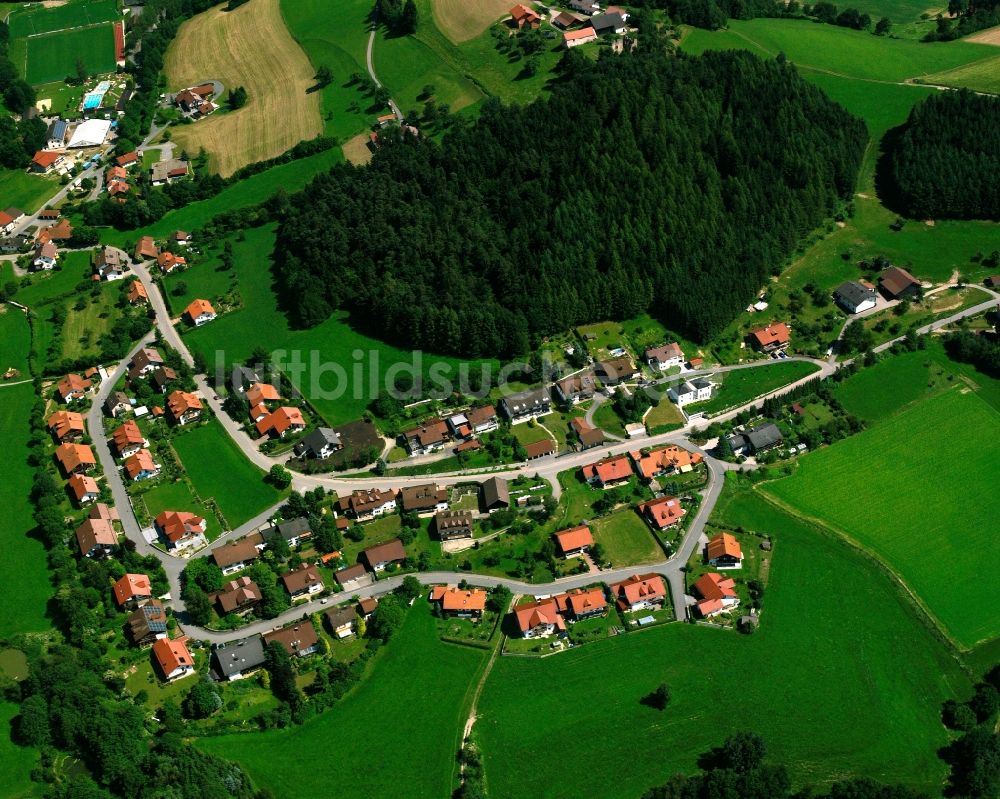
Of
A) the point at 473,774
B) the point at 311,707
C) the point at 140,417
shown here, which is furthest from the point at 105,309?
the point at 473,774

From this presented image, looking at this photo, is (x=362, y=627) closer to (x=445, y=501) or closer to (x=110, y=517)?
(x=445, y=501)

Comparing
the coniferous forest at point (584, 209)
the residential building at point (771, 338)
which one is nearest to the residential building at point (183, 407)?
the coniferous forest at point (584, 209)

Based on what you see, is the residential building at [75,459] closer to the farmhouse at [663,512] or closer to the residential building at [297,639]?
the residential building at [297,639]

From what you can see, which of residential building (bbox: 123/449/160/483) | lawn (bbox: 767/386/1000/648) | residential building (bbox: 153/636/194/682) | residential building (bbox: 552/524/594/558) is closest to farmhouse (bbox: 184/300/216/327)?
residential building (bbox: 123/449/160/483)

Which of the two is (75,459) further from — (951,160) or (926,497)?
(951,160)

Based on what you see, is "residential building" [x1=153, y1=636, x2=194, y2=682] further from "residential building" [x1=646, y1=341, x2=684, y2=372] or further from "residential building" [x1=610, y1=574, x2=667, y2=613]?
"residential building" [x1=646, y1=341, x2=684, y2=372]
